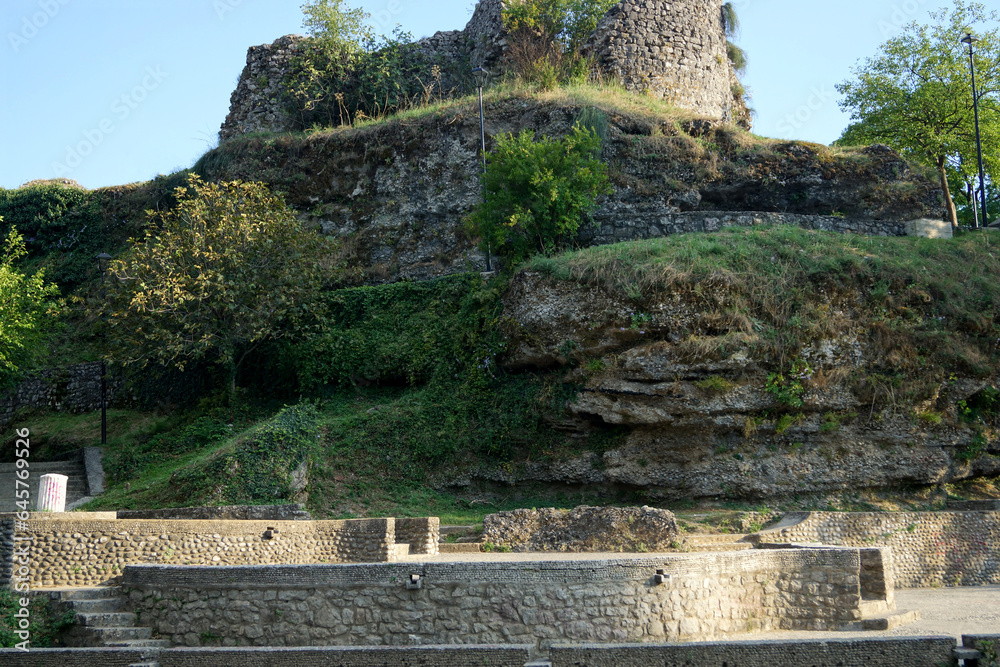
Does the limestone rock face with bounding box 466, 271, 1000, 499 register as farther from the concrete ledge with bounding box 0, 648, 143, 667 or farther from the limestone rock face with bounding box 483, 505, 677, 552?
the concrete ledge with bounding box 0, 648, 143, 667

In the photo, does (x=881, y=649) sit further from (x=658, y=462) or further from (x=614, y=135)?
(x=614, y=135)

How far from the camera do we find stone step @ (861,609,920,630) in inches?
421

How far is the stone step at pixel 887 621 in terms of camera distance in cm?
1070

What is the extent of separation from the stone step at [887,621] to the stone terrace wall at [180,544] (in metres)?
5.60

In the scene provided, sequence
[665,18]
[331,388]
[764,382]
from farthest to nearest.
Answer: [665,18], [331,388], [764,382]

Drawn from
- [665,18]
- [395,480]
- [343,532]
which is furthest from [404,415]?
[665,18]

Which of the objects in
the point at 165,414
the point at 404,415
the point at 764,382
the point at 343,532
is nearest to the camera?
the point at 343,532

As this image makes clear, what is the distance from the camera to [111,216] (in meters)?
26.5

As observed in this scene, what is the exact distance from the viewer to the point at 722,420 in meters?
15.1

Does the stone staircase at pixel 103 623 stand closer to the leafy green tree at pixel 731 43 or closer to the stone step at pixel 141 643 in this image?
the stone step at pixel 141 643

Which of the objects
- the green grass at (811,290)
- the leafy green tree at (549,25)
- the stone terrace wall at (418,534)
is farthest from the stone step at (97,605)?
the leafy green tree at (549,25)

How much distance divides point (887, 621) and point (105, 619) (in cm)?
850

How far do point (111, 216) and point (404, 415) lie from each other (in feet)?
46.2

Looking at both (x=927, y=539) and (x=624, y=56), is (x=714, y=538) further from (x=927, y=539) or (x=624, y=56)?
(x=624, y=56)
